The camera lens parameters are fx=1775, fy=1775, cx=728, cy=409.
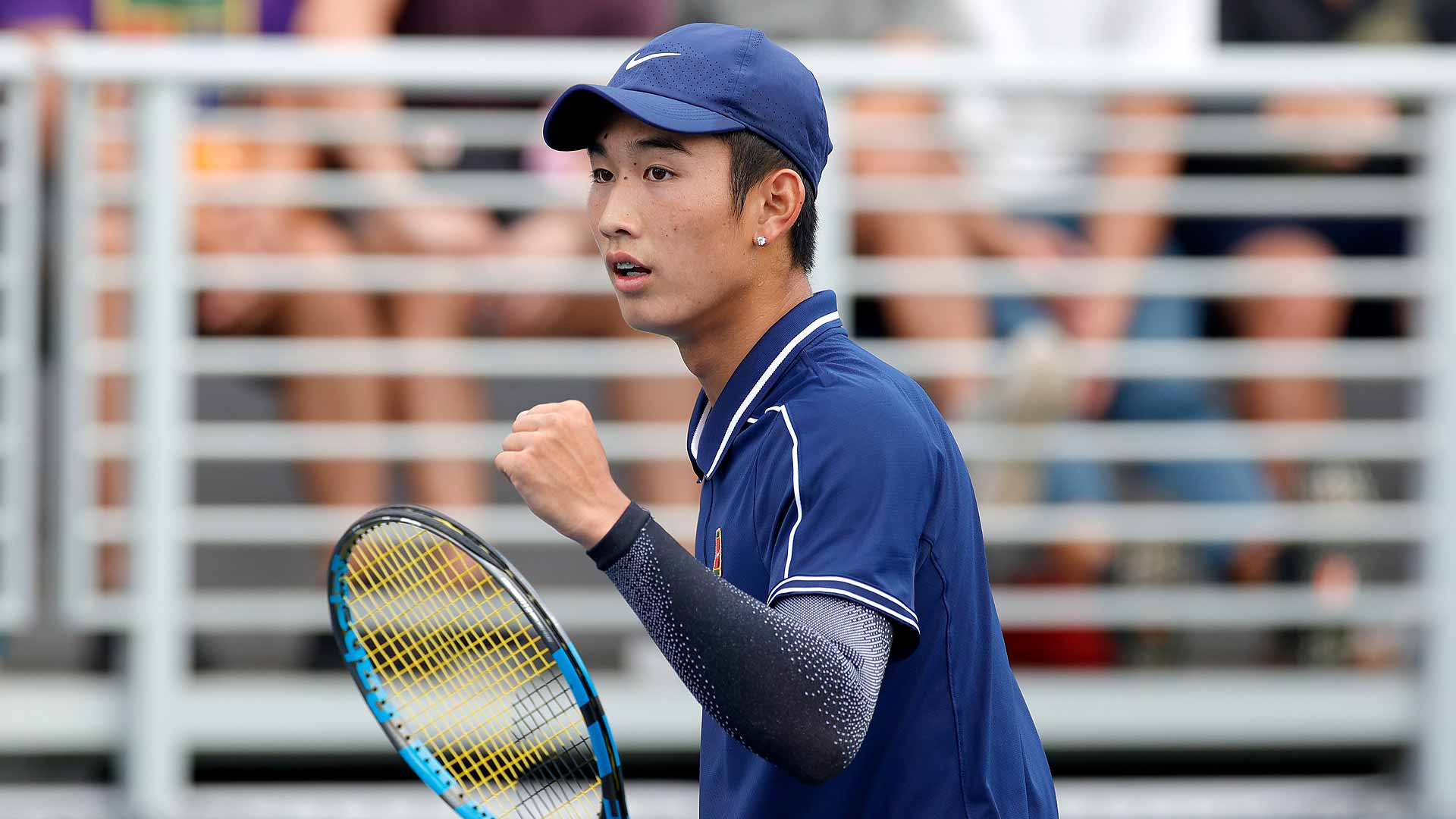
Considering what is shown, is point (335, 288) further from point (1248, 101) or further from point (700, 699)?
point (700, 699)

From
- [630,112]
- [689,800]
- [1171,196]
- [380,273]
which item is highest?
[630,112]

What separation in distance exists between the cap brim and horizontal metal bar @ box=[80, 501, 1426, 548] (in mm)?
2655

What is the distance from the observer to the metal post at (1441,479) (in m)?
4.37

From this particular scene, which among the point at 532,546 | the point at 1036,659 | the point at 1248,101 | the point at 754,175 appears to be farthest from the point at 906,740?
the point at 532,546

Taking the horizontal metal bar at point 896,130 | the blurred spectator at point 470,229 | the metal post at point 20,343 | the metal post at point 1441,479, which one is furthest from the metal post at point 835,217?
the metal post at point 20,343

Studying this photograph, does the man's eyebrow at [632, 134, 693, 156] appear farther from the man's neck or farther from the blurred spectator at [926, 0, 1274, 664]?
the blurred spectator at [926, 0, 1274, 664]

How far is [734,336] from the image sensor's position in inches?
68.8

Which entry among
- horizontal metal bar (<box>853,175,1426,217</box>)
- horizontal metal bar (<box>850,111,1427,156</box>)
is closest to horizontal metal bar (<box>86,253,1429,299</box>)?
horizontal metal bar (<box>853,175,1426,217</box>)

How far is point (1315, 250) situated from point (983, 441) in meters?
1.11

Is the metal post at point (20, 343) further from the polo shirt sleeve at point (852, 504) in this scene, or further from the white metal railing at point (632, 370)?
the polo shirt sleeve at point (852, 504)

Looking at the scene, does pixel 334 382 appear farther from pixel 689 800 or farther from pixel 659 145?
pixel 659 145

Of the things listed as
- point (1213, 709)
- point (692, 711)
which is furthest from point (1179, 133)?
point (692, 711)

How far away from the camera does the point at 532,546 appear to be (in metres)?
5.72

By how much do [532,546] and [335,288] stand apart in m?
1.60
